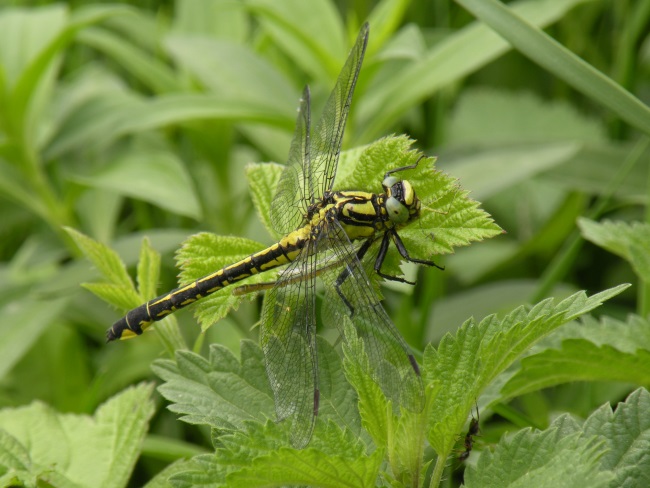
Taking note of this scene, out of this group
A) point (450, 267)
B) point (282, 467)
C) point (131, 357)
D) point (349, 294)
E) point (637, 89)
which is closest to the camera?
point (282, 467)

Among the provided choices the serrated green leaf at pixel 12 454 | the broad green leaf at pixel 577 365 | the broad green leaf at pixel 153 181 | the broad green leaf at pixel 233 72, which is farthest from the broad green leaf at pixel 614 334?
the broad green leaf at pixel 233 72

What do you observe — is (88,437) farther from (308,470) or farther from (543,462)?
(543,462)

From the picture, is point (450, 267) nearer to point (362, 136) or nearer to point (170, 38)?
point (362, 136)

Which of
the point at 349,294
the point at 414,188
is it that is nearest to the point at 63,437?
the point at 349,294

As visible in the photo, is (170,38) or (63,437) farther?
(170,38)

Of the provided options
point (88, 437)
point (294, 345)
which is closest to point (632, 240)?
point (294, 345)
